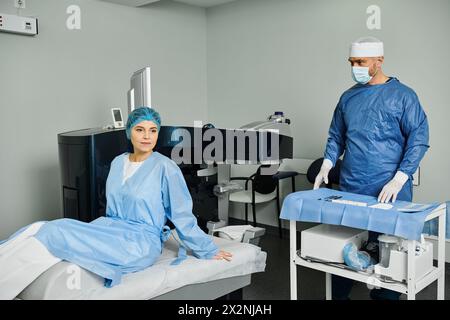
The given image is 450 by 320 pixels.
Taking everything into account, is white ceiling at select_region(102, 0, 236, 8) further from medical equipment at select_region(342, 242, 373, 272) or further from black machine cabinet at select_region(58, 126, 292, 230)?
medical equipment at select_region(342, 242, 373, 272)

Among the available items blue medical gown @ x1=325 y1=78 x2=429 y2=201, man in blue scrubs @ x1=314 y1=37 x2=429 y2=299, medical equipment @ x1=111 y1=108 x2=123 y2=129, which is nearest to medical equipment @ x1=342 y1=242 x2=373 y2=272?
man in blue scrubs @ x1=314 y1=37 x2=429 y2=299

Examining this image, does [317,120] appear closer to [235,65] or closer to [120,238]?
[235,65]

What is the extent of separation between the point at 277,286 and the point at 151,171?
1.27 metres

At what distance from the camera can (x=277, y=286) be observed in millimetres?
2703

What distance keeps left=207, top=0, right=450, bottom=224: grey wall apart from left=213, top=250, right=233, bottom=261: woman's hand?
1.79 meters

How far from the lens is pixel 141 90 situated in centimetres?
254

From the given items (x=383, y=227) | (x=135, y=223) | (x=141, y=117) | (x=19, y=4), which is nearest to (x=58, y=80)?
(x=19, y=4)

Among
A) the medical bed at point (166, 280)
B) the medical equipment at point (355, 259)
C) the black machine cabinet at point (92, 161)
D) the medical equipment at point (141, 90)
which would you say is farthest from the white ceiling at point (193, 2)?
the medical equipment at point (355, 259)

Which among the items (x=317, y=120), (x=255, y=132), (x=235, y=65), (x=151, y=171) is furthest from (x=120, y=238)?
(x=235, y=65)

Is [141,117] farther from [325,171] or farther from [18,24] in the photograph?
[18,24]

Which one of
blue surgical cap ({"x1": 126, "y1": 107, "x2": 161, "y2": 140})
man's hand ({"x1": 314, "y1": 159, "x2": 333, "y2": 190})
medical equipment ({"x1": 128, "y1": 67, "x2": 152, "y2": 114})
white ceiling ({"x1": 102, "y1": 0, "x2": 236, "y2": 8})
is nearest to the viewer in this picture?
blue surgical cap ({"x1": 126, "y1": 107, "x2": 161, "y2": 140})

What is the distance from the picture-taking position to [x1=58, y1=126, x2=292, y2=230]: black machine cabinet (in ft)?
7.86

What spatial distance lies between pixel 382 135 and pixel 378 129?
0.12 feet

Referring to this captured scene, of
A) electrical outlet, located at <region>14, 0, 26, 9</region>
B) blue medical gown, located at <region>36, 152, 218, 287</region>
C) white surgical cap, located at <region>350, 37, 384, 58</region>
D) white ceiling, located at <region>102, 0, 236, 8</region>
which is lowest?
blue medical gown, located at <region>36, 152, 218, 287</region>
